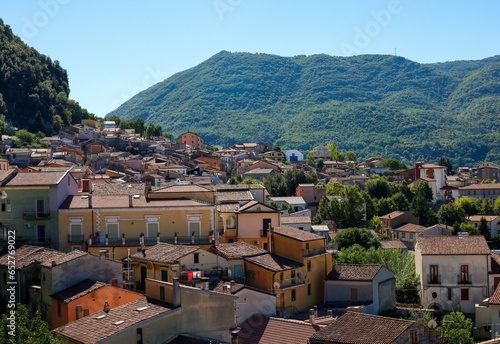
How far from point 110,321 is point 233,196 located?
927 inches

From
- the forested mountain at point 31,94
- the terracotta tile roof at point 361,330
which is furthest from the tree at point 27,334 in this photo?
the forested mountain at point 31,94

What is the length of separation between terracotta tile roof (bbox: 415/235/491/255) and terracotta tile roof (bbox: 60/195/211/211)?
1326cm

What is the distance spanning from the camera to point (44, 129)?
131 m

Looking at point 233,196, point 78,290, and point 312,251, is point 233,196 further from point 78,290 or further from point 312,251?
point 78,290

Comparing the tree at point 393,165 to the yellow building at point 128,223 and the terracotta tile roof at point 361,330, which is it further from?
the terracotta tile roof at point 361,330

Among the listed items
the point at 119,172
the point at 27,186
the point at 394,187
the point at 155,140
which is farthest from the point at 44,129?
the point at 27,186

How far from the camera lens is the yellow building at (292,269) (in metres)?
39.0

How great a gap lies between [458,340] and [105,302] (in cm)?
1629

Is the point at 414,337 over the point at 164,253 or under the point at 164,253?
under

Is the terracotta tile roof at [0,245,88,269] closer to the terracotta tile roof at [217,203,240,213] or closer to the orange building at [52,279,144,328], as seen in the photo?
the orange building at [52,279,144,328]

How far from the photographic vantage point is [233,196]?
50438 millimetres

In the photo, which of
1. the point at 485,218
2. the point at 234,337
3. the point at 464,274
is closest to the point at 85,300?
the point at 234,337

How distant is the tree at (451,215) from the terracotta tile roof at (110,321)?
240 ft

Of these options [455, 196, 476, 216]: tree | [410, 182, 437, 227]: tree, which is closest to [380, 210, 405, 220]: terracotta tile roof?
[410, 182, 437, 227]: tree
